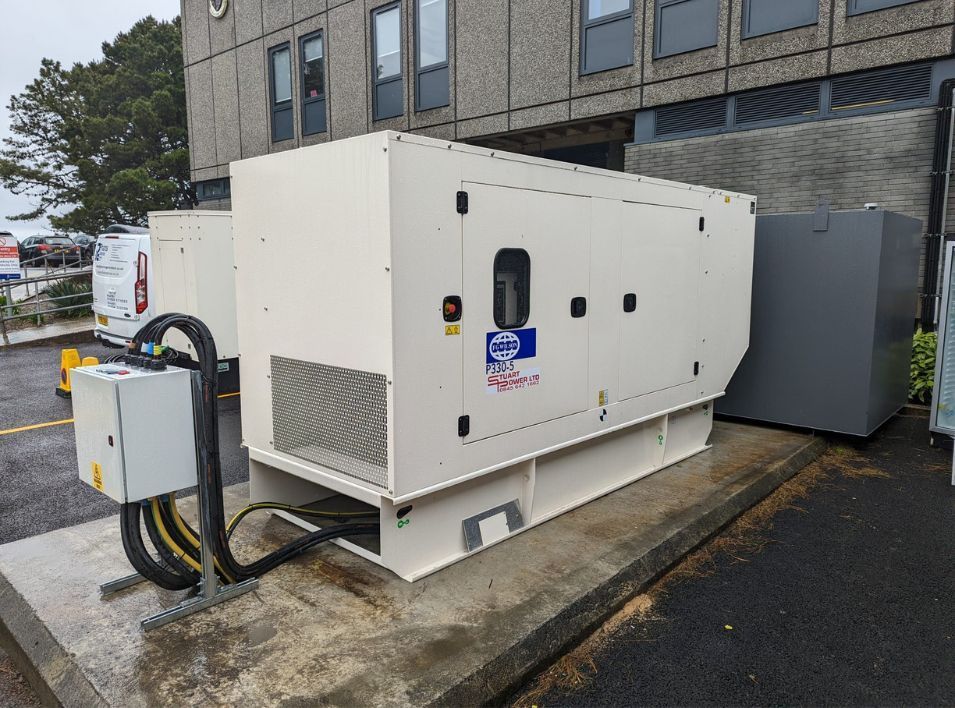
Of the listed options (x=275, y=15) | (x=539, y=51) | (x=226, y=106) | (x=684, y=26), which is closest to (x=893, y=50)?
(x=684, y=26)

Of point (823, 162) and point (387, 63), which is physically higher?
point (387, 63)

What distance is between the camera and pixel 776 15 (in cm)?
838

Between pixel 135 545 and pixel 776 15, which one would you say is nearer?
pixel 135 545

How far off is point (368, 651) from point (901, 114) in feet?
27.4

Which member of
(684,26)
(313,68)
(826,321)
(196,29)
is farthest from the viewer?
(196,29)

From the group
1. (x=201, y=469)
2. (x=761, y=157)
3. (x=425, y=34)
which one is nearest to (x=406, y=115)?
(x=425, y=34)

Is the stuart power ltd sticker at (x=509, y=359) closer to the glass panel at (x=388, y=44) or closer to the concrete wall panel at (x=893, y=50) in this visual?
the concrete wall panel at (x=893, y=50)

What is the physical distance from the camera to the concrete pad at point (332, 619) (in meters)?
2.61

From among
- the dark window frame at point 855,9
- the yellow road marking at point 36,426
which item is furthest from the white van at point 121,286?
the dark window frame at point 855,9

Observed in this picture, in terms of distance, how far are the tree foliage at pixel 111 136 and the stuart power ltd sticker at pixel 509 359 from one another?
2723 centimetres

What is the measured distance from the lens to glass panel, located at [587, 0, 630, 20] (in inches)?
381

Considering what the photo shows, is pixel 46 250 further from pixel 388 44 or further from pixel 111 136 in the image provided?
pixel 388 44

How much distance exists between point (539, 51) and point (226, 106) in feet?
30.7

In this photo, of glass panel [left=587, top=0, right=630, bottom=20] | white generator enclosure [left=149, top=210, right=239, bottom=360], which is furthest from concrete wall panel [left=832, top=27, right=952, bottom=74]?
white generator enclosure [left=149, top=210, right=239, bottom=360]
